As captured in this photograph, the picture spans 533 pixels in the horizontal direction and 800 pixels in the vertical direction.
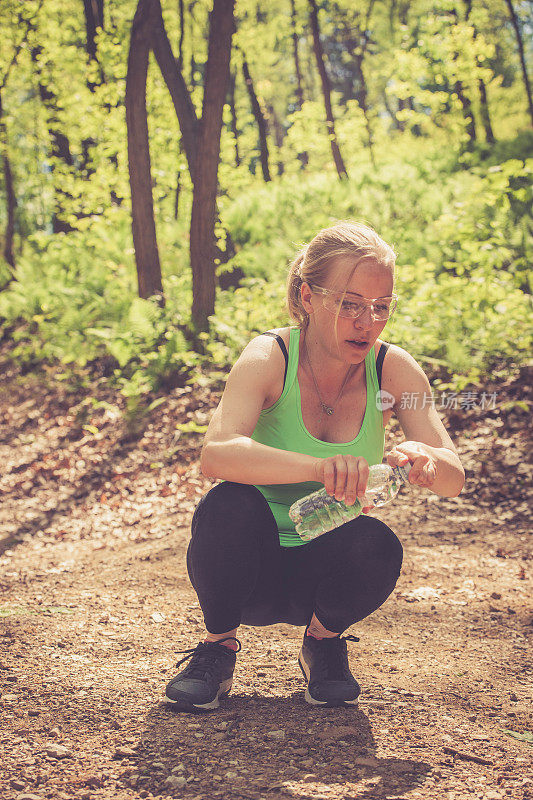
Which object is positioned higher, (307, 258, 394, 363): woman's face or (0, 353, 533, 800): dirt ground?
(307, 258, 394, 363): woman's face

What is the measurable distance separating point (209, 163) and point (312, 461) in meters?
6.90

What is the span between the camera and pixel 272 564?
8.20 ft

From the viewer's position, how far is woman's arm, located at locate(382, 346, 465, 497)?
226 cm

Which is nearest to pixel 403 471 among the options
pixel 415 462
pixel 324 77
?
pixel 415 462

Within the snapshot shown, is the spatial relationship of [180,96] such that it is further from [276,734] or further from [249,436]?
[276,734]

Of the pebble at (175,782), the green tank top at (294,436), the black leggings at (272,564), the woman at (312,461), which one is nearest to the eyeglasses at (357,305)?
the woman at (312,461)

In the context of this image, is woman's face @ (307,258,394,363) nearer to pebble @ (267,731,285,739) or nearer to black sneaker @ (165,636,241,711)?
black sneaker @ (165,636,241,711)

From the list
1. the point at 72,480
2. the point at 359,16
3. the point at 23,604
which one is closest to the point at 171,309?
the point at 72,480

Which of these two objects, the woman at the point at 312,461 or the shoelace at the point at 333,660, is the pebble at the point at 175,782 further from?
the shoelace at the point at 333,660

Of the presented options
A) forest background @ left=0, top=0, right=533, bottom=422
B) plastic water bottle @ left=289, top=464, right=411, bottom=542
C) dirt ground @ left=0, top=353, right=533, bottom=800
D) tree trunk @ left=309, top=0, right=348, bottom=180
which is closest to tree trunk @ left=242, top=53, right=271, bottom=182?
forest background @ left=0, top=0, right=533, bottom=422

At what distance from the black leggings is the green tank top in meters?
0.12

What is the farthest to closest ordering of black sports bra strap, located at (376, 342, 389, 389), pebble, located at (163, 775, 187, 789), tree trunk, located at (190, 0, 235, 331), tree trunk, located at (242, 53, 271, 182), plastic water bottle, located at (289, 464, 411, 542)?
tree trunk, located at (242, 53, 271, 182)
tree trunk, located at (190, 0, 235, 331)
black sports bra strap, located at (376, 342, 389, 389)
plastic water bottle, located at (289, 464, 411, 542)
pebble, located at (163, 775, 187, 789)

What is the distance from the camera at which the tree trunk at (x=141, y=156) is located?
8500 millimetres

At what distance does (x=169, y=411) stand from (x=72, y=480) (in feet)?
4.08
